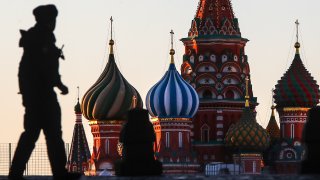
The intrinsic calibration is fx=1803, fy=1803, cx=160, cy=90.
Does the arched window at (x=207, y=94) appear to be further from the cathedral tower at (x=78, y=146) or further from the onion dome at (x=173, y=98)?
the cathedral tower at (x=78, y=146)

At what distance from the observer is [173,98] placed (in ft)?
274

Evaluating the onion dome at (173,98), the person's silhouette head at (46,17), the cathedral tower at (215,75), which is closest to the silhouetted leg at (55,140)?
the person's silhouette head at (46,17)

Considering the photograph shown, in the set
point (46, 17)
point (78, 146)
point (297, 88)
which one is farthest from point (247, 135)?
point (46, 17)

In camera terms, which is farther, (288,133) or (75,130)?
(75,130)

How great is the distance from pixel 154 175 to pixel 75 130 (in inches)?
3117

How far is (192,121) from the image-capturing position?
87.2 m

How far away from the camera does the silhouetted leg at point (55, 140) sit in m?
19.8

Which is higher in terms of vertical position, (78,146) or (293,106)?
(293,106)

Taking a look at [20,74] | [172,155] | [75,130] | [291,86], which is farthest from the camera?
[75,130]

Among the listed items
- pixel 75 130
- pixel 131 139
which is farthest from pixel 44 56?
pixel 75 130

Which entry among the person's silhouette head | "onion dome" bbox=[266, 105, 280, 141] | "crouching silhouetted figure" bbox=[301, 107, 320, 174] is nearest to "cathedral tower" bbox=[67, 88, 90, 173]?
"onion dome" bbox=[266, 105, 280, 141]

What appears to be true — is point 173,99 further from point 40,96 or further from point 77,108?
point 40,96

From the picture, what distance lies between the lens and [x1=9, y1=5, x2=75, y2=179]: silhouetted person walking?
19.8 meters

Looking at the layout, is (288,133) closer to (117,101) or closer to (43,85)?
(117,101)
